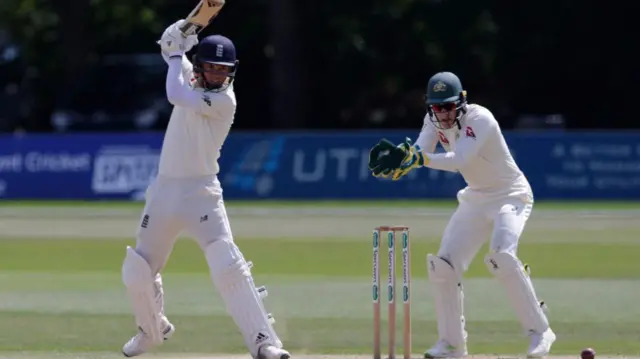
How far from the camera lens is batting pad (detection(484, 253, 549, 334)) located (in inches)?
302

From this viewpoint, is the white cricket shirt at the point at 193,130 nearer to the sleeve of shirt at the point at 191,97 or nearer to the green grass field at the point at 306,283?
the sleeve of shirt at the point at 191,97

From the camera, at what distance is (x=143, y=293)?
7230 millimetres

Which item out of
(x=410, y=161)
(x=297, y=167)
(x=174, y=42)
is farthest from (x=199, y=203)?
(x=297, y=167)

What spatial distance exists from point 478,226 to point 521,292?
44 cm

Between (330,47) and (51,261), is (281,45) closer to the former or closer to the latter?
(330,47)

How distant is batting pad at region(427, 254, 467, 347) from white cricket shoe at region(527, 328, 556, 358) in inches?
14.9

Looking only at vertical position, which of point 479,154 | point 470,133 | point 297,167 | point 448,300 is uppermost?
point 470,133

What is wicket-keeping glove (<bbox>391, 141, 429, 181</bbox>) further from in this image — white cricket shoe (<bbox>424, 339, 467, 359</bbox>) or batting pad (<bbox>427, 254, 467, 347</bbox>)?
white cricket shoe (<bbox>424, 339, 467, 359</bbox>)

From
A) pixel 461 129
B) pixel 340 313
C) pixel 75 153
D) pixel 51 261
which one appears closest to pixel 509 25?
pixel 75 153

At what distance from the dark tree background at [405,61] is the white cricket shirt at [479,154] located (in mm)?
20386

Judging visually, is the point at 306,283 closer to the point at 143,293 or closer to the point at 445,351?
the point at 445,351

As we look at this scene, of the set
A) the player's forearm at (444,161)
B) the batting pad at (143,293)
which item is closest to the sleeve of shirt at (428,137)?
the player's forearm at (444,161)

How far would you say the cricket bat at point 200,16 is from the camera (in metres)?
7.11

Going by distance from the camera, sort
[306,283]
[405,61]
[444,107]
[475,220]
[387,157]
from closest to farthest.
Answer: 1. [387,157]
2. [444,107]
3. [475,220]
4. [306,283]
5. [405,61]
